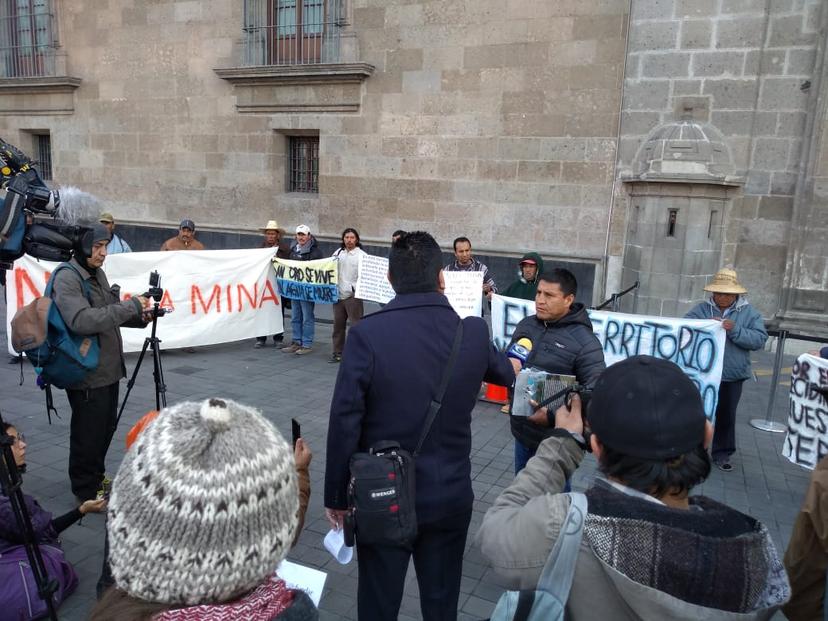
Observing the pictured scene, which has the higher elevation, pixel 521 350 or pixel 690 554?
pixel 690 554

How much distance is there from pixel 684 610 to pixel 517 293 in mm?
5755

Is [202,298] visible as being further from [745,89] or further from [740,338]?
[745,89]

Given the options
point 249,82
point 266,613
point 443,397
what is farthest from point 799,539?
point 249,82

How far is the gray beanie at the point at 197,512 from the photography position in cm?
110

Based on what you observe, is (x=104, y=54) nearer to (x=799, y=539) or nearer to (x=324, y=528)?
(x=324, y=528)

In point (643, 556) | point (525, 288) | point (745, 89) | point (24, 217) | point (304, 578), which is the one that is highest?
point (745, 89)

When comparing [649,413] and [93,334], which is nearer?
[649,413]

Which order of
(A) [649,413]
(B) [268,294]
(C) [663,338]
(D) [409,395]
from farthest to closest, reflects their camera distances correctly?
(B) [268,294] < (C) [663,338] < (D) [409,395] < (A) [649,413]

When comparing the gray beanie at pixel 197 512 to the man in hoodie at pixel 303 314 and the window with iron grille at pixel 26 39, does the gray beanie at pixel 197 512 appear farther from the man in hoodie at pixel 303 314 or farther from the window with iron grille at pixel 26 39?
the window with iron grille at pixel 26 39

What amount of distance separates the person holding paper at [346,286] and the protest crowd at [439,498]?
478 cm

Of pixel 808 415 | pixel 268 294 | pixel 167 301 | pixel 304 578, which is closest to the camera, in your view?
pixel 304 578

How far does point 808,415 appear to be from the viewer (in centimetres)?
399

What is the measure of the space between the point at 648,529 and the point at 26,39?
60.4 feet

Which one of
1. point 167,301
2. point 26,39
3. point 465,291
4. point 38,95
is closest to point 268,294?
point 167,301
